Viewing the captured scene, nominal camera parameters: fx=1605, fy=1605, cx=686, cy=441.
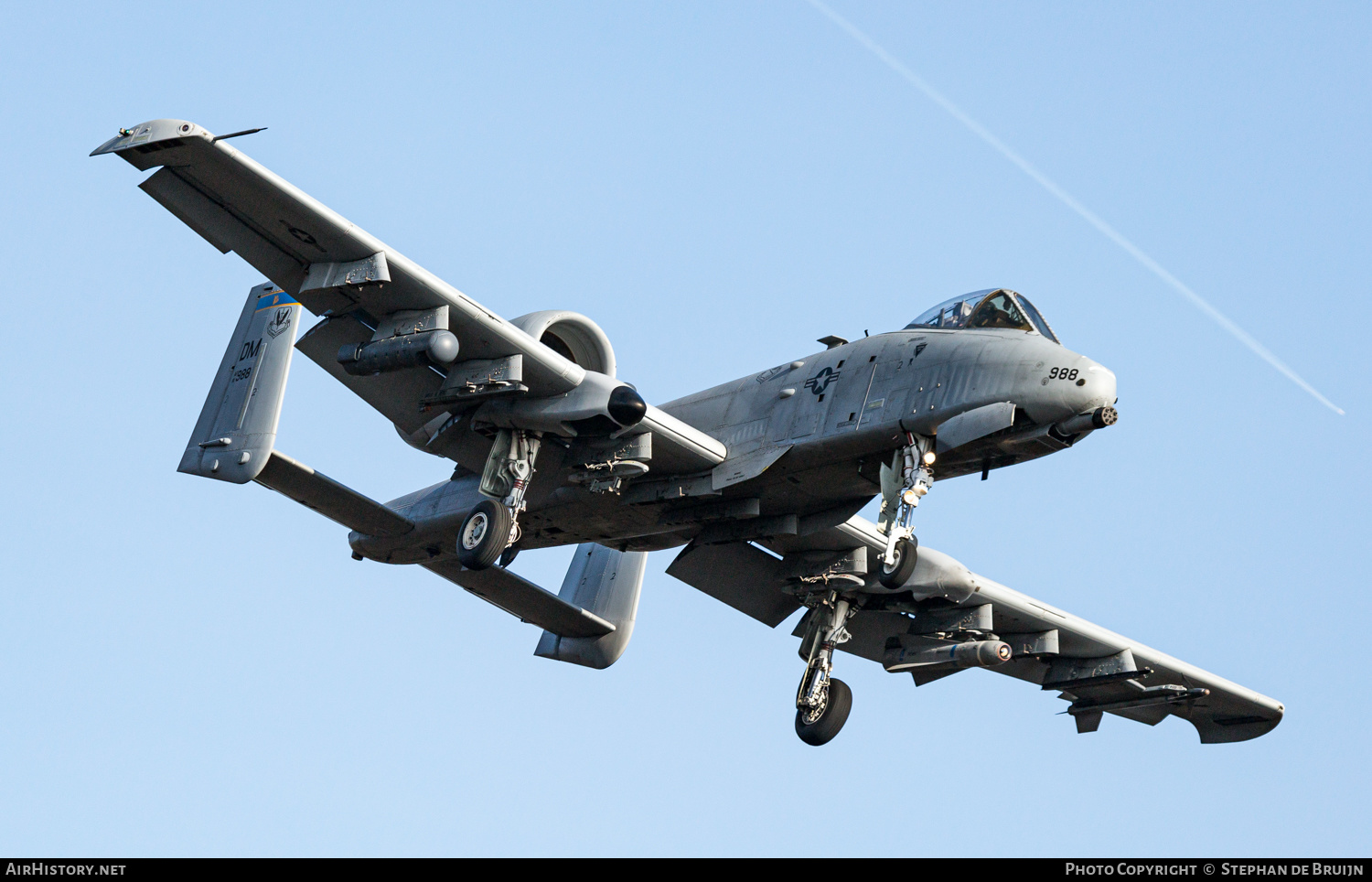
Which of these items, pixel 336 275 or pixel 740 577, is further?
pixel 740 577

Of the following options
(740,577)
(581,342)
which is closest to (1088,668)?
(740,577)

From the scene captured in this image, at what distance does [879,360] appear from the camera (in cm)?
2247

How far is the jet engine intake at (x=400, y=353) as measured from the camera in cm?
2147

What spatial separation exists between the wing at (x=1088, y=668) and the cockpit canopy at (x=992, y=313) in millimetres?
6269

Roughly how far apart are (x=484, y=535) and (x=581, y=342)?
11.4 feet

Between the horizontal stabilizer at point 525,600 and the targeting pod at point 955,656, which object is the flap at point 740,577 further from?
the horizontal stabilizer at point 525,600

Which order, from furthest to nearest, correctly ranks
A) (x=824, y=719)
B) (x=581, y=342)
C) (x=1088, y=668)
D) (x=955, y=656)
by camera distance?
(x=1088, y=668) < (x=955, y=656) < (x=824, y=719) < (x=581, y=342)

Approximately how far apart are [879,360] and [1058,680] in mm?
10080

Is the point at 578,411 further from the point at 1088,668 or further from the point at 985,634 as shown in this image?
the point at 1088,668

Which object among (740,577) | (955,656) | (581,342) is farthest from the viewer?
(740,577)

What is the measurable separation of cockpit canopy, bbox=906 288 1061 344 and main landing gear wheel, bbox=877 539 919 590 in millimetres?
3133

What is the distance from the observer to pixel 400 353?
71.6 feet
